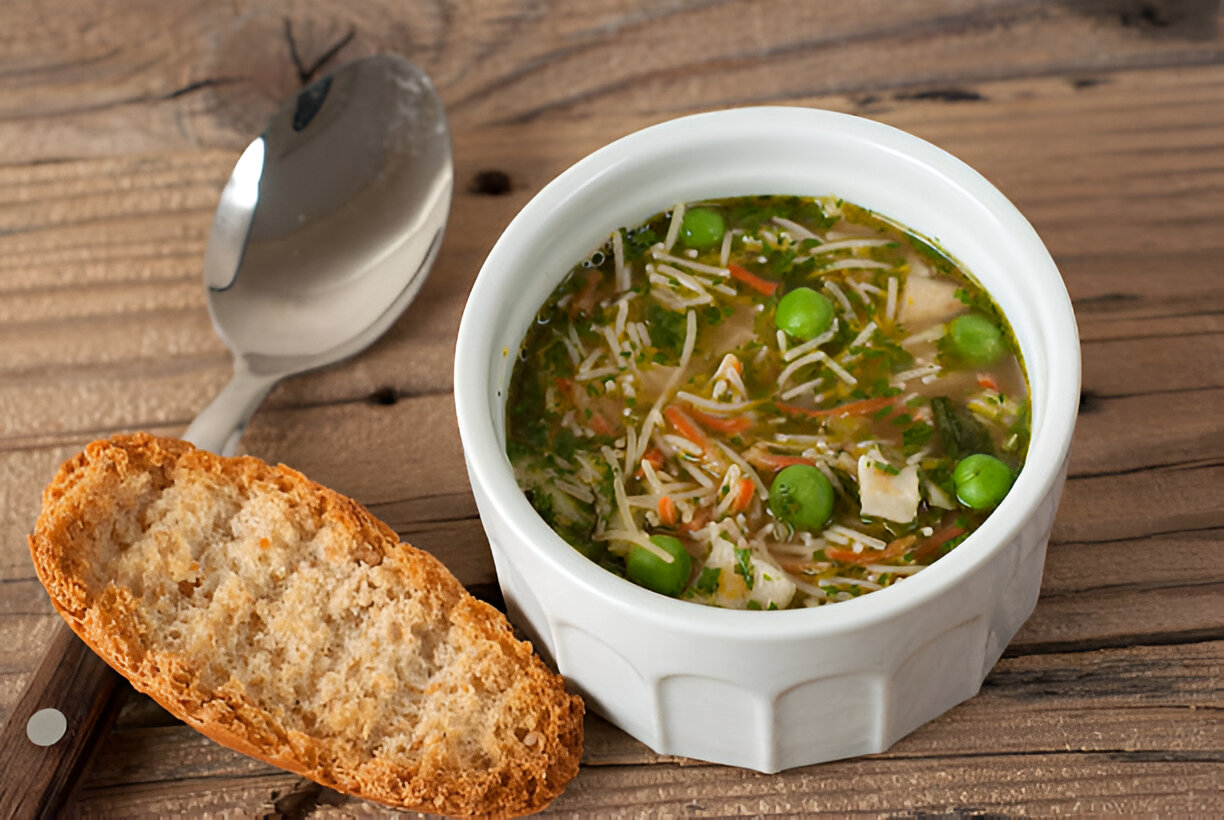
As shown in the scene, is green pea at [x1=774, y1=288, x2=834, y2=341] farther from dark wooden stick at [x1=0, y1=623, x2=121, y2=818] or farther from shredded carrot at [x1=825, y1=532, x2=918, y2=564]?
dark wooden stick at [x1=0, y1=623, x2=121, y2=818]

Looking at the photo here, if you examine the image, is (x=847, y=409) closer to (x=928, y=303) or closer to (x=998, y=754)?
(x=928, y=303)

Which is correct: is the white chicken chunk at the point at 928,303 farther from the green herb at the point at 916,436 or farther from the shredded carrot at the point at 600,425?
the shredded carrot at the point at 600,425

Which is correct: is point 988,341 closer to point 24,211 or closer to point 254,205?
point 254,205

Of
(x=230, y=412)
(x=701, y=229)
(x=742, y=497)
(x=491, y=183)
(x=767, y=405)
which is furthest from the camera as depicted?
(x=491, y=183)

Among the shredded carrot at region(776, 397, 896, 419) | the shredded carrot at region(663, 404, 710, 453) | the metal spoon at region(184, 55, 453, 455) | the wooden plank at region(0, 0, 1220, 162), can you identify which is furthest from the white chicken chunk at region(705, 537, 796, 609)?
the wooden plank at region(0, 0, 1220, 162)

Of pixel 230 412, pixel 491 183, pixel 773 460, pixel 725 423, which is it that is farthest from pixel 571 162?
pixel 773 460

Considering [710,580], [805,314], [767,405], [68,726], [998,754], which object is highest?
[805,314]
